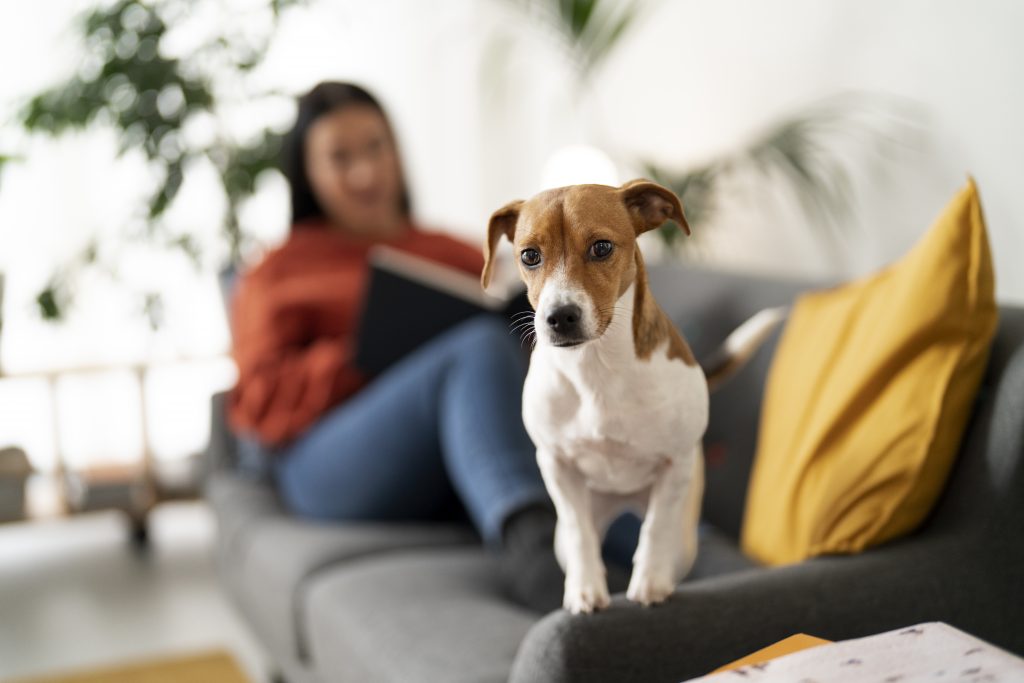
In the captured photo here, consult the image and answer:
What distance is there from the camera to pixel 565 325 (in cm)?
69

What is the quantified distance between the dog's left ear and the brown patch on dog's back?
0.08 ft

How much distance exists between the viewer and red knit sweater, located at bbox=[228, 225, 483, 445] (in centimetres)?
204

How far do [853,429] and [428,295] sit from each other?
924 mm

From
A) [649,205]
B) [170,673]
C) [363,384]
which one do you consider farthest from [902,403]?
Answer: [170,673]

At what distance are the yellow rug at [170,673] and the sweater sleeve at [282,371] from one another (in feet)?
1.75

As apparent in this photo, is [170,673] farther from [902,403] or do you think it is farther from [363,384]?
[902,403]

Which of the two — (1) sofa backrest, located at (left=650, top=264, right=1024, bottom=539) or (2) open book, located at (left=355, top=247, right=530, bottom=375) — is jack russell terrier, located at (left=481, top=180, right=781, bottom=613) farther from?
(2) open book, located at (left=355, top=247, right=530, bottom=375)

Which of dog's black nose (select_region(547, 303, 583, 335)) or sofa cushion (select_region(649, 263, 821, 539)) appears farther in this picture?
sofa cushion (select_region(649, 263, 821, 539))

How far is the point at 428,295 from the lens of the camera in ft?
6.28

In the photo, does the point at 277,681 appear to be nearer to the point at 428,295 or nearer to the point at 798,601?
the point at 428,295

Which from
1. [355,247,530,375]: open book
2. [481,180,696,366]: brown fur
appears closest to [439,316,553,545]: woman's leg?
[355,247,530,375]: open book

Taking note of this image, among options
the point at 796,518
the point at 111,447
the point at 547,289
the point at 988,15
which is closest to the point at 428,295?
the point at 796,518

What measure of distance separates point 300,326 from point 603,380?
1.50 m

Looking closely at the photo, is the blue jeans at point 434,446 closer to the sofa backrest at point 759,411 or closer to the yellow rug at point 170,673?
the sofa backrest at point 759,411
